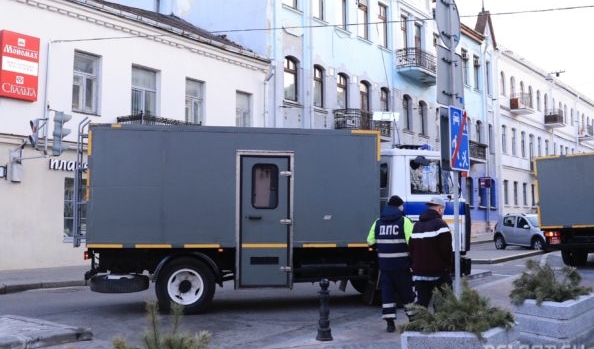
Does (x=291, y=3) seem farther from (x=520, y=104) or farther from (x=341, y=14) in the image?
(x=520, y=104)

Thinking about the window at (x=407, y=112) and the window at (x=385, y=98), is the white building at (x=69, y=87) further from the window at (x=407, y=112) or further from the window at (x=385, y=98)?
the window at (x=407, y=112)

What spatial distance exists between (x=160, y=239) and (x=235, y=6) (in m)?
17.6

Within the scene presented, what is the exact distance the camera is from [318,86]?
26.8m

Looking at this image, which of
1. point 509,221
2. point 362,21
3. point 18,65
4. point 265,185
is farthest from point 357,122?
point 265,185

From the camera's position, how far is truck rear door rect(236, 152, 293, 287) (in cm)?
980

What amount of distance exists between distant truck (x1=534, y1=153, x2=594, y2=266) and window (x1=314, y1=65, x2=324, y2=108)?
10.9m

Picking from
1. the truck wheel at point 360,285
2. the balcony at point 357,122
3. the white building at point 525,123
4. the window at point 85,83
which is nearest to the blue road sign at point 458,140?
the truck wheel at point 360,285

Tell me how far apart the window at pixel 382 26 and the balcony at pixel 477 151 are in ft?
28.7

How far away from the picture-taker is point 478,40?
1564 inches

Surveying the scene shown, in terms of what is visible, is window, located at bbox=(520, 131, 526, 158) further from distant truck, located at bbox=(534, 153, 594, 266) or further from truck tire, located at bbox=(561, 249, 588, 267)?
distant truck, located at bbox=(534, 153, 594, 266)

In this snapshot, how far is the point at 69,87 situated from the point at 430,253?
13.8 meters

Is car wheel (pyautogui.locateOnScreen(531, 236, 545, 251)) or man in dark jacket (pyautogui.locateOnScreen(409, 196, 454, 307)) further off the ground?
man in dark jacket (pyautogui.locateOnScreen(409, 196, 454, 307))

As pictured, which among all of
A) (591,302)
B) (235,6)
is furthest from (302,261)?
(235,6)

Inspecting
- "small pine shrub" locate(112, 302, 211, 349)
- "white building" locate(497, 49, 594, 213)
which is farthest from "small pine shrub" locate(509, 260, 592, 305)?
"white building" locate(497, 49, 594, 213)
